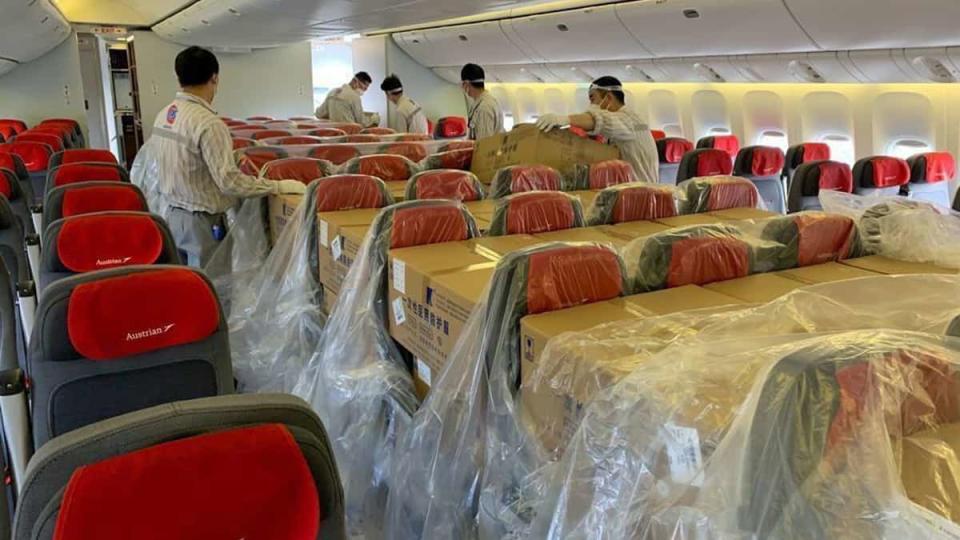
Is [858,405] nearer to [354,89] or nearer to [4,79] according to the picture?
[354,89]

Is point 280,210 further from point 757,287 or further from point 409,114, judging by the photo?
point 409,114

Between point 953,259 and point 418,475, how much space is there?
2.05 metres

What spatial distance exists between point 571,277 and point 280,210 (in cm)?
301

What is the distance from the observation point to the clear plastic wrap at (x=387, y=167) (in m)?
5.88

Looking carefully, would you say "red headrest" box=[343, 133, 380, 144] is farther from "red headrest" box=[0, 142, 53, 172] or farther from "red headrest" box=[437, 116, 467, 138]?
"red headrest" box=[437, 116, 467, 138]

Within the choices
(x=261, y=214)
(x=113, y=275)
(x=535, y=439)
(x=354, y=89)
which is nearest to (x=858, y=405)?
(x=535, y=439)

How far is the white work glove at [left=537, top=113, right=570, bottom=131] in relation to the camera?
17.2ft

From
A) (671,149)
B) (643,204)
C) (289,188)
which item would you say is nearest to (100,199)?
(289,188)

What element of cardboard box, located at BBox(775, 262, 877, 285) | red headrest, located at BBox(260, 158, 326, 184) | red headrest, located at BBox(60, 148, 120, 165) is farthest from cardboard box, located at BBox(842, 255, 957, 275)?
red headrest, located at BBox(60, 148, 120, 165)

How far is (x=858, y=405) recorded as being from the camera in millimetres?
1104

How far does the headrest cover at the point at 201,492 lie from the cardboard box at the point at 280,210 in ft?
10.2

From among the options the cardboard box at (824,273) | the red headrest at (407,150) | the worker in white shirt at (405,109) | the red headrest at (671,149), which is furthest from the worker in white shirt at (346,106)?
the cardboard box at (824,273)

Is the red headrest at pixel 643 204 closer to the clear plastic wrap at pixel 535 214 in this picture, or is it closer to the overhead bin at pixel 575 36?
the clear plastic wrap at pixel 535 214

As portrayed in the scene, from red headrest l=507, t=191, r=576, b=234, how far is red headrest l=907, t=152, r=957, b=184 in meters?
4.60
